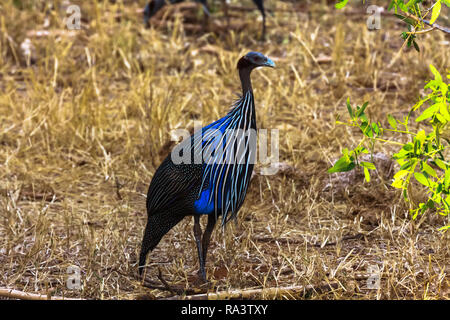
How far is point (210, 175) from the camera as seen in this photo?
3.06 m

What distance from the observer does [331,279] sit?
3.12m

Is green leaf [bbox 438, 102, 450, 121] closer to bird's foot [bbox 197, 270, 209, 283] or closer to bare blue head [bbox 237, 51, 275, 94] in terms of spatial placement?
bare blue head [bbox 237, 51, 275, 94]

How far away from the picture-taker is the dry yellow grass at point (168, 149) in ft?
10.8

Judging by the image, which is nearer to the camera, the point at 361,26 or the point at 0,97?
the point at 0,97

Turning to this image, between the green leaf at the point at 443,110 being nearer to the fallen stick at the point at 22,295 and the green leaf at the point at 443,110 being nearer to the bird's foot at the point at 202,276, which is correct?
the bird's foot at the point at 202,276

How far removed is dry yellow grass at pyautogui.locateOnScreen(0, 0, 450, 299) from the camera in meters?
3.29

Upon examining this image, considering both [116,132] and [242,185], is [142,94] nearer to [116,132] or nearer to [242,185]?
[116,132]

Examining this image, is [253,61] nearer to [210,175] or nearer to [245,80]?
[245,80]

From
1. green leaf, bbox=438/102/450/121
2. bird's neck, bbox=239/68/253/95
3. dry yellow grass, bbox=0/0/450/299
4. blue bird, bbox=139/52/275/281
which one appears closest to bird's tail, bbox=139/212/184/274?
blue bird, bbox=139/52/275/281

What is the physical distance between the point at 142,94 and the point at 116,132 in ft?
1.14

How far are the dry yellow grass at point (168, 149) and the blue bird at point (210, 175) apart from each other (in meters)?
0.27

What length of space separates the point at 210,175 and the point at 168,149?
4.52ft

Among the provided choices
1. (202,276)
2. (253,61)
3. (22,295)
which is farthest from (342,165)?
(22,295)

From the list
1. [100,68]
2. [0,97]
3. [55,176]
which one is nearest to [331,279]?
[55,176]
